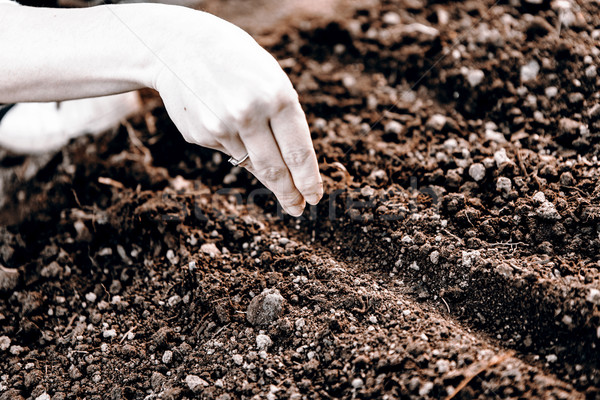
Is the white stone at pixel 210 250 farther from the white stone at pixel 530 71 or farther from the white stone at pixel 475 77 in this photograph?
the white stone at pixel 530 71

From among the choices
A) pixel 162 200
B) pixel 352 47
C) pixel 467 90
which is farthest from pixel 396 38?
pixel 162 200

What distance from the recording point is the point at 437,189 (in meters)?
1.24

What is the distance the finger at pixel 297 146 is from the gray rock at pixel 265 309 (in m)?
0.25

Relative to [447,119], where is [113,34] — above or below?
above

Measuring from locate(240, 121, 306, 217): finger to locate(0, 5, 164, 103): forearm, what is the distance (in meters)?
0.26

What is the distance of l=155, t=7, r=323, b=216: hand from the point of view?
88 centimetres

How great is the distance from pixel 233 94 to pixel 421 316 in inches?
23.5

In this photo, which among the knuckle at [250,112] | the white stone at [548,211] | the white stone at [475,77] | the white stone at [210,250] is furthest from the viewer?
the white stone at [475,77]

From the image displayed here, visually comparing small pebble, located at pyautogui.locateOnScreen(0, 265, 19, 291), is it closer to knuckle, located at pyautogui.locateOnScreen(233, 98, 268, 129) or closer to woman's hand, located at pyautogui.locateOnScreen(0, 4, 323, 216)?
woman's hand, located at pyautogui.locateOnScreen(0, 4, 323, 216)

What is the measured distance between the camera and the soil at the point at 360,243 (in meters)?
0.99

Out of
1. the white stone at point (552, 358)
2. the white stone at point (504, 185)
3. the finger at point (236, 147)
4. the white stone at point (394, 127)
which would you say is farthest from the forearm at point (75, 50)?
the white stone at point (552, 358)

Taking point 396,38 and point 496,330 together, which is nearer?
point 496,330

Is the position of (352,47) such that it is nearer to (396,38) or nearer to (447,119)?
(396,38)

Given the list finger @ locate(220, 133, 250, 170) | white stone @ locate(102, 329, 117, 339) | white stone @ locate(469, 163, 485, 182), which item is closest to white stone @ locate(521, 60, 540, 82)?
white stone @ locate(469, 163, 485, 182)
